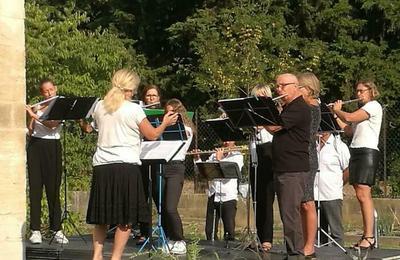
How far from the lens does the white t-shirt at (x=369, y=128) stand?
30.5 ft

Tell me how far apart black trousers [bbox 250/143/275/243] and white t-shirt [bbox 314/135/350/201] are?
127cm

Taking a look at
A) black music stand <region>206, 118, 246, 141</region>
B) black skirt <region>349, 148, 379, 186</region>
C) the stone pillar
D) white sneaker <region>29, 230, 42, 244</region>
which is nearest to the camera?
the stone pillar

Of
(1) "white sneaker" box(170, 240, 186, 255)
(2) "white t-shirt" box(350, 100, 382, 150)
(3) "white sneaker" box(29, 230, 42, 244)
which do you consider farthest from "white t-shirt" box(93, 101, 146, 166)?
(2) "white t-shirt" box(350, 100, 382, 150)

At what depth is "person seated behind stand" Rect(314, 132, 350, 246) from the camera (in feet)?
34.6

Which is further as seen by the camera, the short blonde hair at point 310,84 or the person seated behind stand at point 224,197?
the person seated behind stand at point 224,197

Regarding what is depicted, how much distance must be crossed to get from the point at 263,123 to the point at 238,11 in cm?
1394

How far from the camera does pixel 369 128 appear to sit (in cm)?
934

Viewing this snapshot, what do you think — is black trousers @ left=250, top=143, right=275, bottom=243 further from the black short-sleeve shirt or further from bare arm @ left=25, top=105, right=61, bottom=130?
bare arm @ left=25, top=105, right=61, bottom=130

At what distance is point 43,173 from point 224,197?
3.56 m

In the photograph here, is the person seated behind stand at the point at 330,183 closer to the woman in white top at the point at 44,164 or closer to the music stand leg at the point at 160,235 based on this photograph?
the music stand leg at the point at 160,235

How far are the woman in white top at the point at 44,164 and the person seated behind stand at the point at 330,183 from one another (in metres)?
2.98

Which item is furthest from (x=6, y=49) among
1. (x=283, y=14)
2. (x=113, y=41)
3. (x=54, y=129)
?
(x=283, y=14)

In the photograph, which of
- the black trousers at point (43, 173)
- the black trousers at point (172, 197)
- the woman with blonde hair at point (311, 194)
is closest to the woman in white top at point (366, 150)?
the woman with blonde hair at point (311, 194)

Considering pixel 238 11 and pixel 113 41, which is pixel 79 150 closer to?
pixel 113 41
